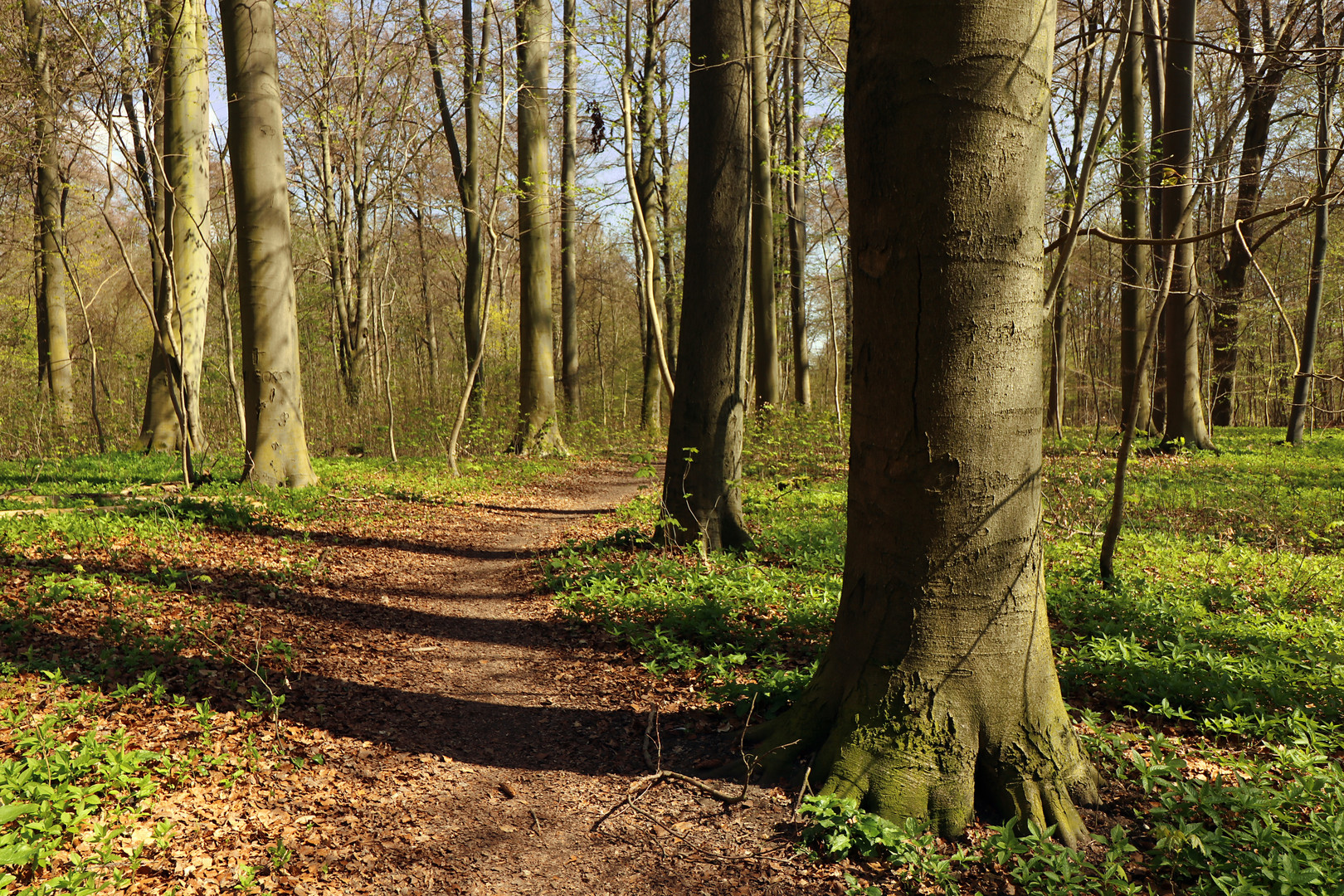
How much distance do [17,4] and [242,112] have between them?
749 cm

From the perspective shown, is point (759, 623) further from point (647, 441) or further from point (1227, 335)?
point (1227, 335)

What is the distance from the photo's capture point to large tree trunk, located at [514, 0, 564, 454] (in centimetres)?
1361

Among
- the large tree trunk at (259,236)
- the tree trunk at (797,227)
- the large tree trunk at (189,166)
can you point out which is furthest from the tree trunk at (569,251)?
the large tree trunk at (259,236)

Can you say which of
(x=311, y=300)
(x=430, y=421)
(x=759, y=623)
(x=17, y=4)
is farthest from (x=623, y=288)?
(x=759, y=623)

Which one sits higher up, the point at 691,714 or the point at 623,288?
the point at 623,288

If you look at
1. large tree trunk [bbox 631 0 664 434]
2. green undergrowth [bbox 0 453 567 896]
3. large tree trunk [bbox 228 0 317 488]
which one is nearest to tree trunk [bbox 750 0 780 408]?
large tree trunk [bbox 631 0 664 434]

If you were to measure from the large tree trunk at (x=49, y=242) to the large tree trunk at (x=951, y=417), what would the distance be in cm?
1311

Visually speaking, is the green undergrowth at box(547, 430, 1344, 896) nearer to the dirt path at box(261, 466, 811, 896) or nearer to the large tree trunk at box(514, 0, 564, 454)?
the dirt path at box(261, 466, 811, 896)

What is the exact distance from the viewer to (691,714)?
12.5 feet

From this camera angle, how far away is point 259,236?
846 centimetres

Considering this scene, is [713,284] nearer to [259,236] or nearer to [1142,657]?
[1142,657]

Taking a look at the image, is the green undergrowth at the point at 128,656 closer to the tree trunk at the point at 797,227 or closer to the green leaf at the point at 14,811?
the green leaf at the point at 14,811

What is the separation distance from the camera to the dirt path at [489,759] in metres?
2.67

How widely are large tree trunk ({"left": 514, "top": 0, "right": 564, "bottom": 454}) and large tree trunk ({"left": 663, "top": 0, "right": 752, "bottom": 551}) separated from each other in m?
7.43
